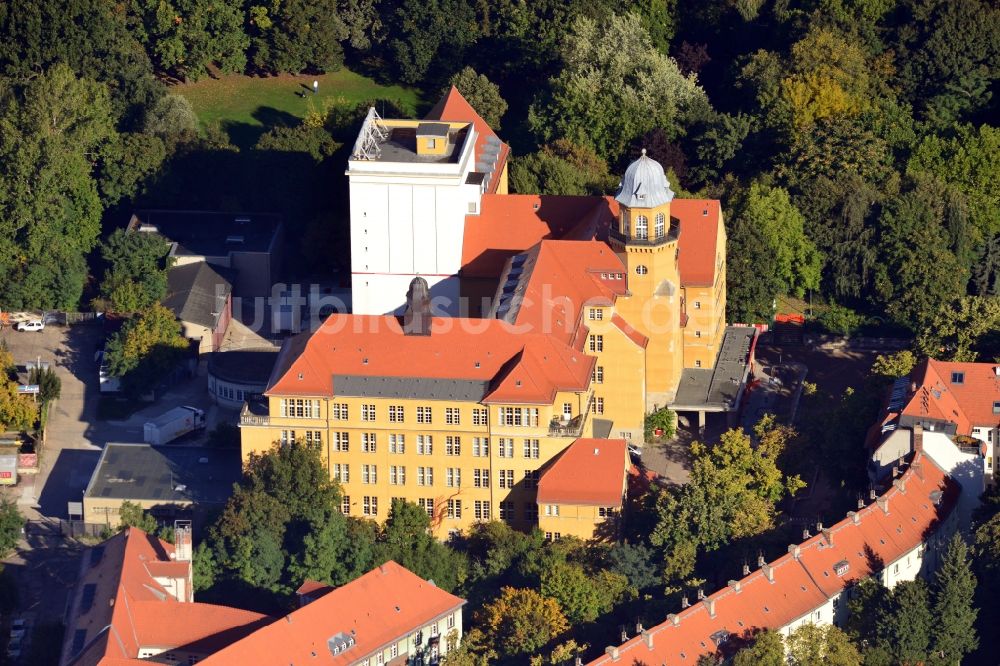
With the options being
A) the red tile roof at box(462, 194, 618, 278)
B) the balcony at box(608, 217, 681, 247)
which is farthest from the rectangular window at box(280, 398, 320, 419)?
the balcony at box(608, 217, 681, 247)

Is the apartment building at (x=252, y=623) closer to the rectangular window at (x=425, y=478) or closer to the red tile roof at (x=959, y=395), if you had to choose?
the rectangular window at (x=425, y=478)

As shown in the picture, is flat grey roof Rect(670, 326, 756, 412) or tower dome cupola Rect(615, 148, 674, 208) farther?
flat grey roof Rect(670, 326, 756, 412)

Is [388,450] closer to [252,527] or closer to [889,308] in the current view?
[252,527]

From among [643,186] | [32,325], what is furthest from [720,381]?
[32,325]

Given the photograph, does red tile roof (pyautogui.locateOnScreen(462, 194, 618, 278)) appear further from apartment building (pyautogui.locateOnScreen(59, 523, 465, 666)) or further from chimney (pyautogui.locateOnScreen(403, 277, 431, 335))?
apartment building (pyautogui.locateOnScreen(59, 523, 465, 666))

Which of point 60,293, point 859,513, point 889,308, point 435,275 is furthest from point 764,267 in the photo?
point 60,293

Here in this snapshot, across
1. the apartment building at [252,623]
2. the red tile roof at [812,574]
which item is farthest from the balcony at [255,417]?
the red tile roof at [812,574]
